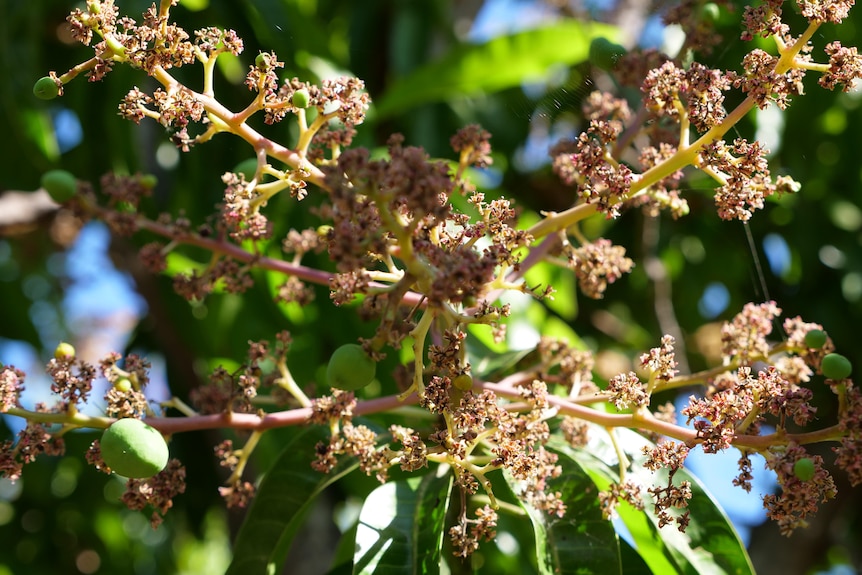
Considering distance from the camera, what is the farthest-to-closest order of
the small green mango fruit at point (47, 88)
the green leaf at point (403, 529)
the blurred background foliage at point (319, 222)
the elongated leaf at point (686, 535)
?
1. the blurred background foliage at point (319, 222)
2. the elongated leaf at point (686, 535)
3. the green leaf at point (403, 529)
4. the small green mango fruit at point (47, 88)

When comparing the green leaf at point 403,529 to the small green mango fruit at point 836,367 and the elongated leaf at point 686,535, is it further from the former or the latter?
the small green mango fruit at point 836,367

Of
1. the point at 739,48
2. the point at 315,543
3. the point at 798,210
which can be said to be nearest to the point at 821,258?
the point at 798,210

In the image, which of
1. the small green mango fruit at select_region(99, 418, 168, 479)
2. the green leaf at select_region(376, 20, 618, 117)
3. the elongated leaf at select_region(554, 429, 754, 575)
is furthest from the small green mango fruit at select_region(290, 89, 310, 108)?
the green leaf at select_region(376, 20, 618, 117)

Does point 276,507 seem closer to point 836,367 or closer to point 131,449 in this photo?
point 131,449

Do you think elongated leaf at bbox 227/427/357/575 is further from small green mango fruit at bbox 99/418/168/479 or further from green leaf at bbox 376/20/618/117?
green leaf at bbox 376/20/618/117

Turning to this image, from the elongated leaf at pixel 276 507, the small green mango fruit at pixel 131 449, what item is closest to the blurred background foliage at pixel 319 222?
the elongated leaf at pixel 276 507

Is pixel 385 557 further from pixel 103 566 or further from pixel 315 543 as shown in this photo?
pixel 103 566
